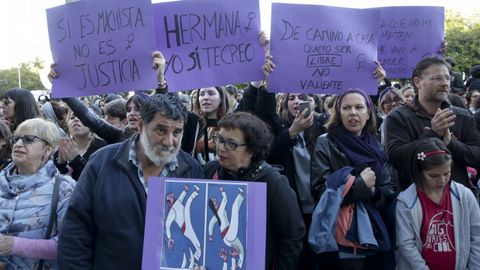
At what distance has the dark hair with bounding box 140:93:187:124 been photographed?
2566mm

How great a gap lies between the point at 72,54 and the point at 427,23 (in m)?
3.45

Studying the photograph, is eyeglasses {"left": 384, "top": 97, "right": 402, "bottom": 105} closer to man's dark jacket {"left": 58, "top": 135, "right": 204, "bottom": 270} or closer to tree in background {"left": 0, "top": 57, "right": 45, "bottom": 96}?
man's dark jacket {"left": 58, "top": 135, "right": 204, "bottom": 270}

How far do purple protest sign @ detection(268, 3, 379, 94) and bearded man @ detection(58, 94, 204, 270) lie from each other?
1606 millimetres

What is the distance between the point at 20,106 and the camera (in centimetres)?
469

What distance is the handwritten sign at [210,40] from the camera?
3.82 meters

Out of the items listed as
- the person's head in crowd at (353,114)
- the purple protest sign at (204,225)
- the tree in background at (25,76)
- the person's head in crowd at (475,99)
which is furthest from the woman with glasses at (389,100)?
the tree in background at (25,76)

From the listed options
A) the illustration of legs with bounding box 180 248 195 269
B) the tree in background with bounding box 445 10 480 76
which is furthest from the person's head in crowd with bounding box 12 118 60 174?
the tree in background with bounding box 445 10 480 76

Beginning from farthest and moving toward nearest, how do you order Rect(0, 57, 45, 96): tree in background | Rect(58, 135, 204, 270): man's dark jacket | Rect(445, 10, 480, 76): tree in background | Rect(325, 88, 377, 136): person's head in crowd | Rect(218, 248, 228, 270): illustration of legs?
Rect(0, 57, 45, 96): tree in background < Rect(445, 10, 480, 76): tree in background < Rect(325, 88, 377, 136): person's head in crowd < Rect(58, 135, 204, 270): man's dark jacket < Rect(218, 248, 228, 270): illustration of legs

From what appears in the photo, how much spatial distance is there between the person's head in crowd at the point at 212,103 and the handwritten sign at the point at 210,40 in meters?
0.41

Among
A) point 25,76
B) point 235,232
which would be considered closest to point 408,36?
point 235,232

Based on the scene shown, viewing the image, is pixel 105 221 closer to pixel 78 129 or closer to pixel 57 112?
pixel 78 129

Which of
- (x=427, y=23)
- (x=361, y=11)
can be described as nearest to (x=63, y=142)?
(x=361, y=11)

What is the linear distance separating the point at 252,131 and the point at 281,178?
11.9 inches

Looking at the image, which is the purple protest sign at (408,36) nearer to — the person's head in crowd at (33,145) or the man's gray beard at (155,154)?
the man's gray beard at (155,154)
